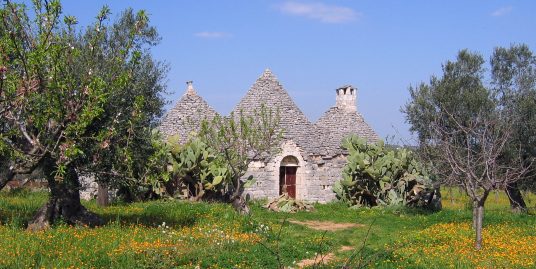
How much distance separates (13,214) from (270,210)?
11.0 metres

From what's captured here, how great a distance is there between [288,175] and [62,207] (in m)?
15.6

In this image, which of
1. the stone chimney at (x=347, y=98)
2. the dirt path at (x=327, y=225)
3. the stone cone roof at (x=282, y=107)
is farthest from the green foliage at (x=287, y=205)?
the stone chimney at (x=347, y=98)

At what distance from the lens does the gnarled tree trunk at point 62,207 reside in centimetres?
→ 1386

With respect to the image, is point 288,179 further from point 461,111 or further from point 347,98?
point 461,111

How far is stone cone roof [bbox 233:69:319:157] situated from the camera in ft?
95.1

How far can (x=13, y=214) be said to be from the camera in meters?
15.7

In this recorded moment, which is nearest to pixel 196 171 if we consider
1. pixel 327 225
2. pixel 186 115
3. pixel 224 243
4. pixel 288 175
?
pixel 186 115

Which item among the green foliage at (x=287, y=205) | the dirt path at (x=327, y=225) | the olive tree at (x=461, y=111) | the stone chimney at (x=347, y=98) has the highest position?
the stone chimney at (x=347, y=98)

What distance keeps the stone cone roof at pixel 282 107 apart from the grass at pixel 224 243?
31.9 feet

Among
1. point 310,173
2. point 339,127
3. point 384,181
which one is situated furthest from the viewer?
point 339,127

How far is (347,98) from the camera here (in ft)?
107

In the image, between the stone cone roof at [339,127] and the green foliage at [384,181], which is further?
the stone cone roof at [339,127]

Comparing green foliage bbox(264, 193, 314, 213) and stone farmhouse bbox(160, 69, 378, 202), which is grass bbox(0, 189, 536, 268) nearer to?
green foliage bbox(264, 193, 314, 213)

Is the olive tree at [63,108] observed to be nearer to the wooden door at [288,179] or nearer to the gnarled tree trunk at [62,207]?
the gnarled tree trunk at [62,207]
